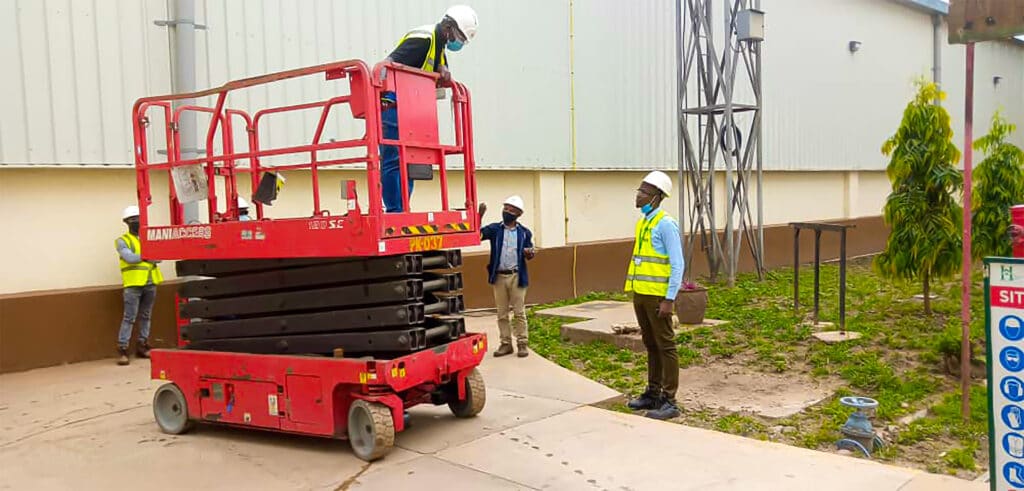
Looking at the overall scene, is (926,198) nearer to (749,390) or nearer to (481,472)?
(749,390)

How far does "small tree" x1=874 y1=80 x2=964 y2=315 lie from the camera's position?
10180mm

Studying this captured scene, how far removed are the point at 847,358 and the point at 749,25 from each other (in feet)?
24.1

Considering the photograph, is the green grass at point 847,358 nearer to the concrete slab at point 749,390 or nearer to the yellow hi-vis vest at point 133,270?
the concrete slab at point 749,390

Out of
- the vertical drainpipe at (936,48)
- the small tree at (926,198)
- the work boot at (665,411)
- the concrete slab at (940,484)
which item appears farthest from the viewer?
the vertical drainpipe at (936,48)

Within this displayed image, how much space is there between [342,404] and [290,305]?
2.77ft

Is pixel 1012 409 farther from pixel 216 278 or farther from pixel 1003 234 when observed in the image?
pixel 1003 234

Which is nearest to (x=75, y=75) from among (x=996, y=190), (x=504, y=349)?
(x=504, y=349)

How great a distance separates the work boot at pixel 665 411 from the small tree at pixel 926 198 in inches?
207

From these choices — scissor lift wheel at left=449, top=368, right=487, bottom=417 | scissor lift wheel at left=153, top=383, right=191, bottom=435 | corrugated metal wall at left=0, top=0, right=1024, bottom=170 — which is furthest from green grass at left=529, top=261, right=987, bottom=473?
scissor lift wheel at left=153, top=383, right=191, bottom=435

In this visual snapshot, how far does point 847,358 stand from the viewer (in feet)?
27.8

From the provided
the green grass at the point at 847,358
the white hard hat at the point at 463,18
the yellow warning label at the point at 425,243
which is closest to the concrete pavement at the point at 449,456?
the green grass at the point at 847,358

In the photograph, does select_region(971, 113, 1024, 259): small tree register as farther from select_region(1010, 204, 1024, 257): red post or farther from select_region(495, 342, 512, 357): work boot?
select_region(1010, 204, 1024, 257): red post

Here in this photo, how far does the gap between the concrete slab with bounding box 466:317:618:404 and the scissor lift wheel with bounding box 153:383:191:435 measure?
2.76 meters

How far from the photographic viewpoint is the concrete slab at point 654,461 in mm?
5051
